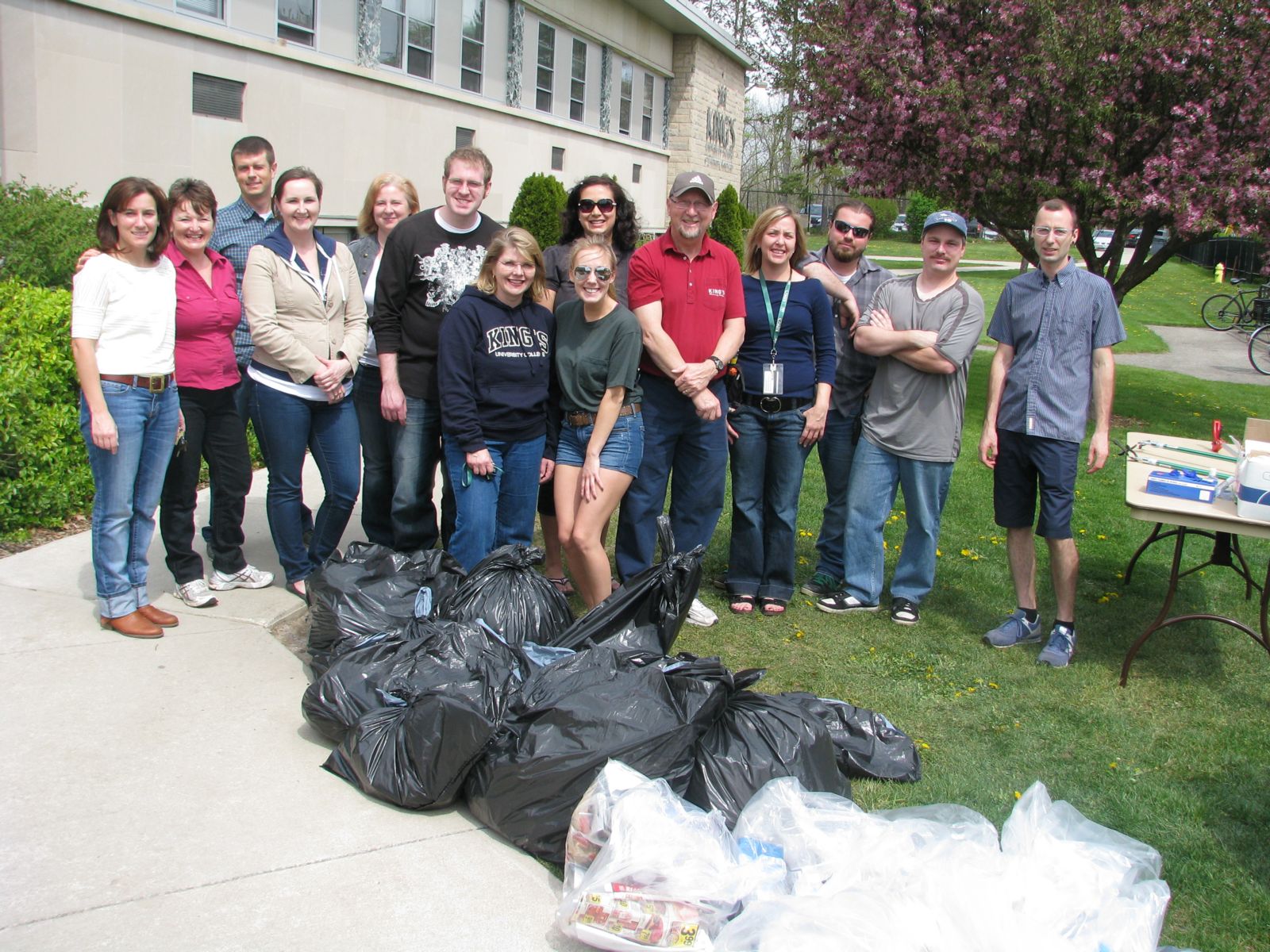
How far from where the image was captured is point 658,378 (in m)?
4.85

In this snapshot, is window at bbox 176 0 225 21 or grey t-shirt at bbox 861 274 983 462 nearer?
grey t-shirt at bbox 861 274 983 462

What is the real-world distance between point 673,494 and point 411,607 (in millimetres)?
1524

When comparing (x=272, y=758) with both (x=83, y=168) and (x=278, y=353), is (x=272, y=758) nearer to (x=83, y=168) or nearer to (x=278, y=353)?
(x=278, y=353)

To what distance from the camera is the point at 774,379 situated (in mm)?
5020

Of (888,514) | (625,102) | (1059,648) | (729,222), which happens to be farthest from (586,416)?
(625,102)

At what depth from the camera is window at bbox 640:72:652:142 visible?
24297 mm

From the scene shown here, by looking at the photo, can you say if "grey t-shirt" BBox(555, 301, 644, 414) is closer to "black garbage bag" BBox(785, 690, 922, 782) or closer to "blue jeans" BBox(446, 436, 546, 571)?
"blue jeans" BBox(446, 436, 546, 571)

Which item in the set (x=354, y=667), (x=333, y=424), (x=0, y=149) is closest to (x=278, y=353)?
(x=333, y=424)

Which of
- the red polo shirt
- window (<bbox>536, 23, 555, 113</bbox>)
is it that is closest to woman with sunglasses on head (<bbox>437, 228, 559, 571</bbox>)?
the red polo shirt

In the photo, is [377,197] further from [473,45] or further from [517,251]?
[473,45]

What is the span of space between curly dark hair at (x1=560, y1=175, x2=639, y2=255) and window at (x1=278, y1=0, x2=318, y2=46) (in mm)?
9347

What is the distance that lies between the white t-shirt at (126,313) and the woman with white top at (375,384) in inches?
36.7

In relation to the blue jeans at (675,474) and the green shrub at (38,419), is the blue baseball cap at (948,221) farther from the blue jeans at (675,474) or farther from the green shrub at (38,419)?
the green shrub at (38,419)

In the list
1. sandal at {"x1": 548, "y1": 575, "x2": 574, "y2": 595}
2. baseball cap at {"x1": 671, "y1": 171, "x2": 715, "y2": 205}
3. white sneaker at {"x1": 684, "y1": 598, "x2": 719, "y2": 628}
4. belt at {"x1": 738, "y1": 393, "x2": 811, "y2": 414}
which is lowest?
white sneaker at {"x1": 684, "y1": 598, "x2": 719, "y2": 628}
